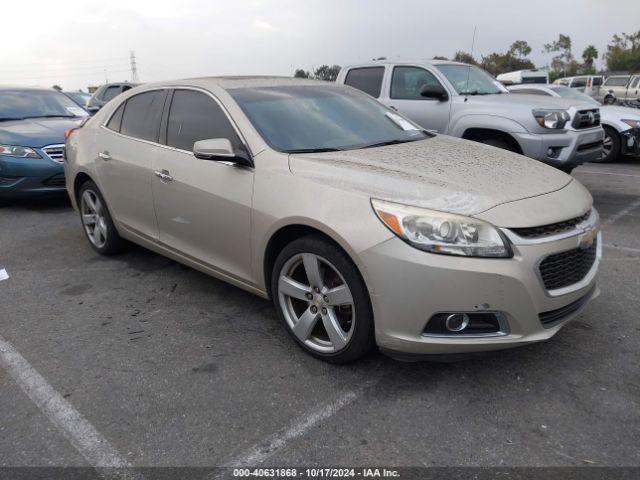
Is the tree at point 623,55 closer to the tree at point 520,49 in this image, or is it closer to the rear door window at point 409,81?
the tree at point 520,49

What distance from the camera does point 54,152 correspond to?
679cm

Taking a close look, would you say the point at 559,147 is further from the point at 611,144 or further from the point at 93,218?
the point at 93,218

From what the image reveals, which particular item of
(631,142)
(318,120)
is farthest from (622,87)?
(318,120)

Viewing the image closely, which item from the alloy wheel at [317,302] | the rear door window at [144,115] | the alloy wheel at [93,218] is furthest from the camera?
the alloy wheel at [93,218]

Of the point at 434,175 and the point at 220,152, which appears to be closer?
the point at 434,175

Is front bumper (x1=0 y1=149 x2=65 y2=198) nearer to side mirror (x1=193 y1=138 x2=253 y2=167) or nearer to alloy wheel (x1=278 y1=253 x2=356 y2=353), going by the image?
side mirror (x1=193 y1=138 x2=253 y2=167)

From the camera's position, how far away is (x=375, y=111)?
4129mm

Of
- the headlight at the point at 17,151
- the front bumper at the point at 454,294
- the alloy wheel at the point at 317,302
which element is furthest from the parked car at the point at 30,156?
the front bumper at the point at 454,294

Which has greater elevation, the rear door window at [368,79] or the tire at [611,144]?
the rear door window at [368,79]

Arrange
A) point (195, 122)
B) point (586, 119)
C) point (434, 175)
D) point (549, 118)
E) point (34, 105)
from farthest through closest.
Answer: point (34, 105) < point (586, 119) < point (549, 118) < point (195, 122) < point (434, 175)

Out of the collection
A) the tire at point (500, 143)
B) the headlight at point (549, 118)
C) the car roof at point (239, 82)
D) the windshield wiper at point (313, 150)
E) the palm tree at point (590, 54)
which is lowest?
the palm tree at point (590, 54)

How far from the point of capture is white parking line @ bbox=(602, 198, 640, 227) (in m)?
5.90

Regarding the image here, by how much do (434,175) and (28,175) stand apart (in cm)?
561

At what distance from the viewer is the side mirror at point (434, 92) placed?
6930mm
